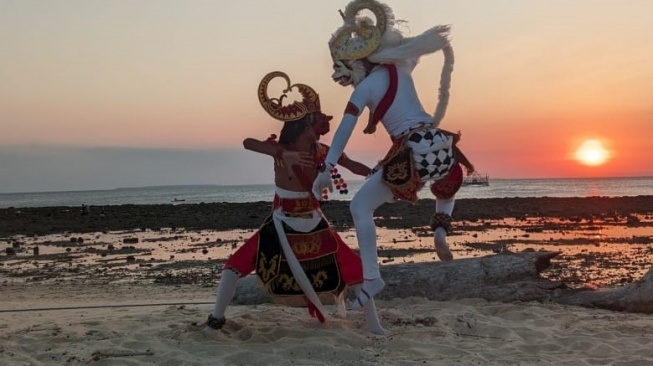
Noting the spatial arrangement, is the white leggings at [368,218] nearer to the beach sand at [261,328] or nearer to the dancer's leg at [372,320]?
the dancer's leg at [372,320]

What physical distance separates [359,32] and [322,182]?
1420 millimetres

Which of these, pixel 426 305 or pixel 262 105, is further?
pixel 426 305

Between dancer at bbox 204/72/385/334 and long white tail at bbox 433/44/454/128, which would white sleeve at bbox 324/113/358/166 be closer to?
dancer at bbox 204/72/385/334

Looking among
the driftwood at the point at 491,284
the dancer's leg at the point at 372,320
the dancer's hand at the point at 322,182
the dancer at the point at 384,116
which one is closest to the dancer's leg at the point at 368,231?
the dancer at the point at 384,116

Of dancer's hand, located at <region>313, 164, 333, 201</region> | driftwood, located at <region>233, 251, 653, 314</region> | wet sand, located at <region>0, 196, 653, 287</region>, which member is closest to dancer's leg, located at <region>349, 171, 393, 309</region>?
dancer's hand, located at <region>313, 164, 333, 201</region>

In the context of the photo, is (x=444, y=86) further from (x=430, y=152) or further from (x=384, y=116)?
(x=430, y=152)

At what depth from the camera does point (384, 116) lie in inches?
217

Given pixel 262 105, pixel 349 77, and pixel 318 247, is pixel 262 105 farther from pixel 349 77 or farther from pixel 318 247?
pixel 318 247

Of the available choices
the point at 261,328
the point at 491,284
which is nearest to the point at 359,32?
the point at 261,328

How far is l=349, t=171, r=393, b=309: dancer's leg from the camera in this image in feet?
17.5

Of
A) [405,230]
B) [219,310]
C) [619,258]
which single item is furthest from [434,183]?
[405,230]

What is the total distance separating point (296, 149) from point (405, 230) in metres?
15.6

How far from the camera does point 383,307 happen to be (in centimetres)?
704

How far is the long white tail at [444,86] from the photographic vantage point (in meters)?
5.84
